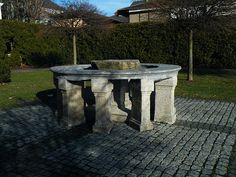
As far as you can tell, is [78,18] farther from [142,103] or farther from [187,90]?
[142,103]

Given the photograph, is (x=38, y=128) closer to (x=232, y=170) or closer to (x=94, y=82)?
(x=94, y=82)

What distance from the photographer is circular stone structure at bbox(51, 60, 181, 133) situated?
5.45 m

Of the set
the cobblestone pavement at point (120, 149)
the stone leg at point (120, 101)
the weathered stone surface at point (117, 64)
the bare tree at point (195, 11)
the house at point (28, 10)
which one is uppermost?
the house at point (28, 10)

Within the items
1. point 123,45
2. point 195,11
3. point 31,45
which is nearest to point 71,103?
point 195,11

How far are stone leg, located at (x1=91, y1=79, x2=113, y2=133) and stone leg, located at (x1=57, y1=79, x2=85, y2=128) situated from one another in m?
0.66

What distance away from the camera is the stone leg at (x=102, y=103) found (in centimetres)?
546

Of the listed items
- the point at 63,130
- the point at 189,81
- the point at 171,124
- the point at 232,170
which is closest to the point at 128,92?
the point at 171,124

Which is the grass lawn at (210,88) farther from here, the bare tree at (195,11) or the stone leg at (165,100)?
the stone leg at (165,100)

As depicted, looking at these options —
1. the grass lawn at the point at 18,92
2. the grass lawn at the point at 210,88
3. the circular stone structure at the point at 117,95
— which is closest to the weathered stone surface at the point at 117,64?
the circular stone structure at the point at 117,95

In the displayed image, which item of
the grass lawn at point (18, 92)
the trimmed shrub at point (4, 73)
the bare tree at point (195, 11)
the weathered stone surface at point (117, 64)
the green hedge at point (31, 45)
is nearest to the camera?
the weathered stone surface at point (117, 64)

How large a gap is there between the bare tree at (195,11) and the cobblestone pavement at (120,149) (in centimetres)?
569

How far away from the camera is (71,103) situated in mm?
6008

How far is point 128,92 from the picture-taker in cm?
719

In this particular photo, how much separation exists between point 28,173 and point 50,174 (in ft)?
1.00
